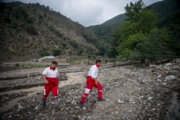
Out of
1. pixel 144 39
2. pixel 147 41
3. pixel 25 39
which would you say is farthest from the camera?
pixel 25 39

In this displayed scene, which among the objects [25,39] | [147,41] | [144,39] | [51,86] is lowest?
[51,86]

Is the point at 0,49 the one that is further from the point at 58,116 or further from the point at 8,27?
the point at 58,116

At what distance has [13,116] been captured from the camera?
11.9ft

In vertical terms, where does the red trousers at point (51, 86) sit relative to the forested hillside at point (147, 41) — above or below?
below

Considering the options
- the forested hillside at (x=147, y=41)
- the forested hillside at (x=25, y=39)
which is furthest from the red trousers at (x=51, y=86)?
the forested hillside at (x=25, y=39)

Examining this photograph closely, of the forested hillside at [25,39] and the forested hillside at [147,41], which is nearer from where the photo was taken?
the forested hillside at [147,41]

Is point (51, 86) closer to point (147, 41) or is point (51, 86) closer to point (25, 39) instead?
point (147, 41)

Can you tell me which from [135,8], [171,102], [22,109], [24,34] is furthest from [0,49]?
[171,102]

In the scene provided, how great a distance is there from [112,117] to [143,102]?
60.7 inches

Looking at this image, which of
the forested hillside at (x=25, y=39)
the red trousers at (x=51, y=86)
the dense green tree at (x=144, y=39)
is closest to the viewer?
the red trousers at (x=51, y=86)

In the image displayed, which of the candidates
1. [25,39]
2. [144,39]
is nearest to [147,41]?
[144,39]

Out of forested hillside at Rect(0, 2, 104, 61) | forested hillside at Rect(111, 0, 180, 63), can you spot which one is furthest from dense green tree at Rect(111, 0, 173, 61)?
forested hillside at Rect(0, 2, 104, 61)

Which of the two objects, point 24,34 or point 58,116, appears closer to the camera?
A: point 58,116

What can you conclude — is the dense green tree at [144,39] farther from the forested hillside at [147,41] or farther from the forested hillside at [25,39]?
the forested hillside at [25,39]
